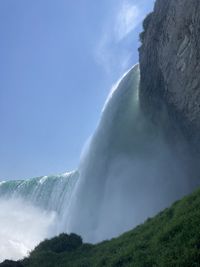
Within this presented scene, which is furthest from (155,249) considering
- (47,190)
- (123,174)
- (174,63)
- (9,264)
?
(47,190)

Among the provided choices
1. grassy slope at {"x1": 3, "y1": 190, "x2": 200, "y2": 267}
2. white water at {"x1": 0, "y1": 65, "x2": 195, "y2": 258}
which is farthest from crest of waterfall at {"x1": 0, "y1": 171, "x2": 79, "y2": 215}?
grassy slope at {"x1": 3, "y1": 190, "x2": 200, "y2": 267}

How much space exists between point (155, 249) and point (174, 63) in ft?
70.2

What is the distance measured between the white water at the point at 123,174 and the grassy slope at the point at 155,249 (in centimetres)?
1703

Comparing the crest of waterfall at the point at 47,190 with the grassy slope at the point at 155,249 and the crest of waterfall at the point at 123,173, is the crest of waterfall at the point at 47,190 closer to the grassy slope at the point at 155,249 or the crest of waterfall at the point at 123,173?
the crest of waterfall at the point at 123,173

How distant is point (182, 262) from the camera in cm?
993

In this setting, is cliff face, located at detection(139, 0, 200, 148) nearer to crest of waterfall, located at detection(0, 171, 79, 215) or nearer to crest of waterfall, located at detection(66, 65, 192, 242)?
crest of waterfall, located at detection(66, 65, 192, 242)

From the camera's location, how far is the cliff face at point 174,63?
95.1ft

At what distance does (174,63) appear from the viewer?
3156 cm

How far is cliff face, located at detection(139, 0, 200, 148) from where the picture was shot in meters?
29.0

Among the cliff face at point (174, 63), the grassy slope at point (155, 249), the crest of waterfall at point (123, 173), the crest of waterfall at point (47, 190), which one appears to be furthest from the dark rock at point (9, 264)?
the crest of waterfall at point (47, 190)

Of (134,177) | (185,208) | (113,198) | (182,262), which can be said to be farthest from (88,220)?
(182,262)

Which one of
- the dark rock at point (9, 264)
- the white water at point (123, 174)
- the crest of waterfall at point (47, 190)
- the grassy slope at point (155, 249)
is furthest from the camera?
the crest of waterfall at point (47, 190)

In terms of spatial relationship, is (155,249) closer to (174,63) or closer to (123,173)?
(174,63)

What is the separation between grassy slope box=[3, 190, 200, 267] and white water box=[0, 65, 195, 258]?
1703 cm
